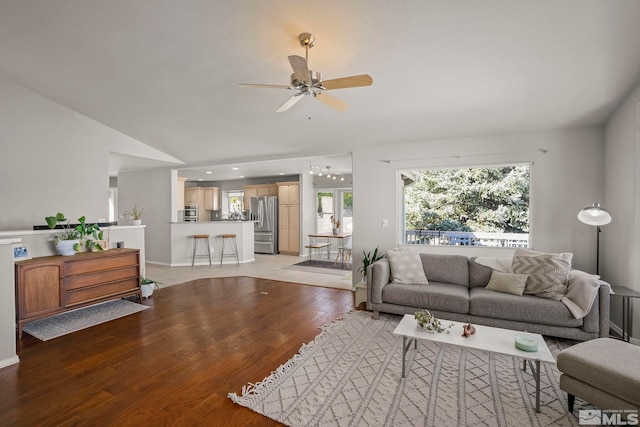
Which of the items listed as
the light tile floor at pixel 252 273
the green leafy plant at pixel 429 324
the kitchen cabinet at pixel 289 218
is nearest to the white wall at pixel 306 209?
the kitchen cabinet at pixel 289 218

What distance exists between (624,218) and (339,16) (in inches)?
140

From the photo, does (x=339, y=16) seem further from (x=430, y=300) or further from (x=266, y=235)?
(x=266, y=235)

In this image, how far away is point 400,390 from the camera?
89.5 inches

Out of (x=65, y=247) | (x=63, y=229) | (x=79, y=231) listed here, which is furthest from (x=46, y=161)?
(x=65, y=247)

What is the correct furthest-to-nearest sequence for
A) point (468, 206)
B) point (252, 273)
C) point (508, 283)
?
point (252, 273)
point (468, 206)
point (508, 283)

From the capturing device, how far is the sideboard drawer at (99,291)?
12.2 feet

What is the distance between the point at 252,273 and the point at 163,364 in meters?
3.80

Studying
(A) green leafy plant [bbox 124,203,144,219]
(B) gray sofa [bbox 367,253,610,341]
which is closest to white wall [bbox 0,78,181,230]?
(A) green leafy plant [bbox 124,203,144,219]

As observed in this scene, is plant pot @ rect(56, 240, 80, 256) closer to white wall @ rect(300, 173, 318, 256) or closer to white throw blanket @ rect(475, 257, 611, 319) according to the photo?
white wall @ rect(300, 173, 318, 256)

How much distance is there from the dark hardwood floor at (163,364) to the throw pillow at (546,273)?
219 centimetres

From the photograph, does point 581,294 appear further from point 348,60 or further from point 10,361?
Result: point 10,361

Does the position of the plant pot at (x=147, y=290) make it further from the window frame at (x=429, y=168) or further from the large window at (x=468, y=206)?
the large window at (x=468, y=206)

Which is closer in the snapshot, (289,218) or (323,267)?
(323,267)

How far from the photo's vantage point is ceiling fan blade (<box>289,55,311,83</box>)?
2.20 metres
